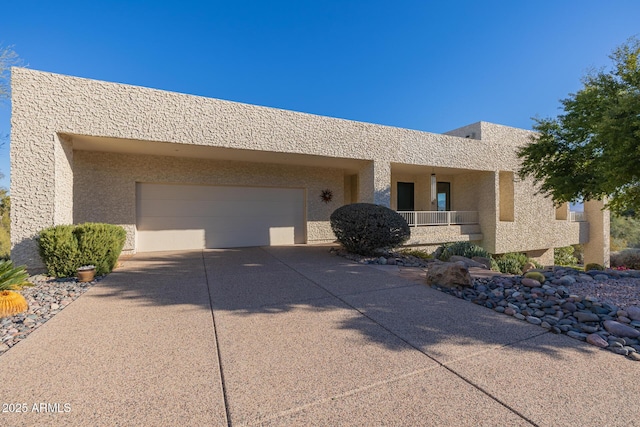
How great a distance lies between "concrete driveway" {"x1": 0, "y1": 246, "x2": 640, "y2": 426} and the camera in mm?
1855

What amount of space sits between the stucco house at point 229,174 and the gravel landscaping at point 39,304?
5.30ft

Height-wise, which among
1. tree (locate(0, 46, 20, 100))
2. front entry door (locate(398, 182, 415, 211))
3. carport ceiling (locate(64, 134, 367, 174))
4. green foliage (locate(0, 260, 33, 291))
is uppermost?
tree (locate(0, 46, 20, 100))

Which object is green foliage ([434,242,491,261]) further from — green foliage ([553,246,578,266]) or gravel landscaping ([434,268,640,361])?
green foliage ([553,246,578,266])

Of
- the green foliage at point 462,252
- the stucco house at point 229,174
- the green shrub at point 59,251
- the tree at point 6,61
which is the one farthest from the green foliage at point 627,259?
the tree at point 6,61

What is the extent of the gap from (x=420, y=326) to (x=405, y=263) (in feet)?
14.3

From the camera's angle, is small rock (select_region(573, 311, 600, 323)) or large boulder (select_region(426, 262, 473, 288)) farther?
large boulder (select_region(426, 262, 473, 288))

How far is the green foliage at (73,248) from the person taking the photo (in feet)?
18.1

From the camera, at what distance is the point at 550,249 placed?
565 inches

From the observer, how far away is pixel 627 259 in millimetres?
13812

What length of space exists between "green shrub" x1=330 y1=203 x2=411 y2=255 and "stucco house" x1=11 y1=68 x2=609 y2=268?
67.6 inches

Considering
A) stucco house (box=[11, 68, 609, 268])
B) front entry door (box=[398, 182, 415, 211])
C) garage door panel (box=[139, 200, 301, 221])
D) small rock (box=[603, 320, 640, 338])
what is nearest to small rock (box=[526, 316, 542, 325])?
small rock (box=[603, 320, 640, 338])

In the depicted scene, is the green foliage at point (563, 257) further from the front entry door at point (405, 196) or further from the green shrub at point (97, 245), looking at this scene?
the green shrub at point (97, 245)

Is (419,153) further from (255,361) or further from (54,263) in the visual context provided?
(54,263)

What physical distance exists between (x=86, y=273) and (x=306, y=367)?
531cm
